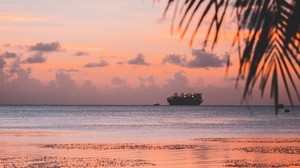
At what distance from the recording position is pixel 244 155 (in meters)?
38.3

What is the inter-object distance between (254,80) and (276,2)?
0.97 ft

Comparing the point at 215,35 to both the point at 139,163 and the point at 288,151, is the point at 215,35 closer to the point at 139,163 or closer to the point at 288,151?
the point at 139,163

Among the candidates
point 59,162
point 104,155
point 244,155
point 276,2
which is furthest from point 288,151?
point 276,2

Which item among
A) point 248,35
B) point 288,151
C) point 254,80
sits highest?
point 248,35

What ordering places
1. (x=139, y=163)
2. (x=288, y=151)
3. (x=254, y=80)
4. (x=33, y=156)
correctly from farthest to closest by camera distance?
1. (x=288, y=151)
2. (x=33, y=156)
3. (x=139, y=163)
4. (x=254, y=80)

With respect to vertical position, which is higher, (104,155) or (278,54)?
(278,54)

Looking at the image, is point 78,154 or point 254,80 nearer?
point 254,80

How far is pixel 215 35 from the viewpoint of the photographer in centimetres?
237

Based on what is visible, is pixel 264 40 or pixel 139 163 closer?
pixel 264 40

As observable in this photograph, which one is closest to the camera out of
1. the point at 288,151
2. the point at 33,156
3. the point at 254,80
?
the point at 254,80

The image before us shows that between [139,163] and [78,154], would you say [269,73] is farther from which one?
[78,154]

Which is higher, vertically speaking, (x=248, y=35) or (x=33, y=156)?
(x=248, y=35)

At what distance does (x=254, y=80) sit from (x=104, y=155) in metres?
36.2

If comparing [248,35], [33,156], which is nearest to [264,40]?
[248,35]
